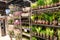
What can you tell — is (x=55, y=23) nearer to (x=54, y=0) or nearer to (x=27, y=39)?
(x=54, y=0)

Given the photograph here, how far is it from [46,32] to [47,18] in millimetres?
383

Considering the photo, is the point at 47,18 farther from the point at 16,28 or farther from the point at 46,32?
the point at 16,28

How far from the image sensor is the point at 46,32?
3.12 m

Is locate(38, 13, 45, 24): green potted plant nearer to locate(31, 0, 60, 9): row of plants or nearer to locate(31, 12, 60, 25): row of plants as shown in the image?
locate(31, 12, 60, 25): row of plants

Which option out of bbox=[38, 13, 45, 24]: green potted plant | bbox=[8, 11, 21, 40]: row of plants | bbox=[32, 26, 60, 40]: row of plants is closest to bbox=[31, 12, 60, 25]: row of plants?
bbox=[38, 13, 45, 24]: green potted plant

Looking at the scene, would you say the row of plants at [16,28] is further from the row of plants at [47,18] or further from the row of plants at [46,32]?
the row of plants at [47,18]

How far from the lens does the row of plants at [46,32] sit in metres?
2.84

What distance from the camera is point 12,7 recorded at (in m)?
5.36

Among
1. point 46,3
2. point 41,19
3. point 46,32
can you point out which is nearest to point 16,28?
point 41,19

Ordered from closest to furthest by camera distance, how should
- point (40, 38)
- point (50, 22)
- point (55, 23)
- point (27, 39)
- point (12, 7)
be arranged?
1. point (55, 23)
2. point (50, 22)
3. point (40, 38)
4. point (27, 39)
5. point (12, 7)

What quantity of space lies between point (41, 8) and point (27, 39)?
1.53m

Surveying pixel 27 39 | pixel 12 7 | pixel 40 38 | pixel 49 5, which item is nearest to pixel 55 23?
pixel 49 5

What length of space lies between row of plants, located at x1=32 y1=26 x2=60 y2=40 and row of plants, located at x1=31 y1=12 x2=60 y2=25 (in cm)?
20

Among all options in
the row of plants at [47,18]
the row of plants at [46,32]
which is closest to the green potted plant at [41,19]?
the row of plants at [47,18]
